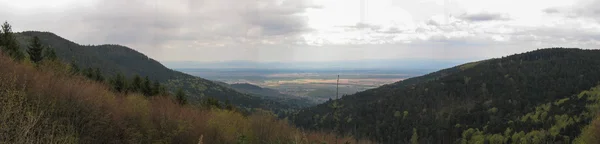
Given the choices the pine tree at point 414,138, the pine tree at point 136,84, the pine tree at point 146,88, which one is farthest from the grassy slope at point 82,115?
the pine tree at point 414,138

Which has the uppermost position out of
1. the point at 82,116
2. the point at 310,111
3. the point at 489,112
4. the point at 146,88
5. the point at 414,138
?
the point at 82,116

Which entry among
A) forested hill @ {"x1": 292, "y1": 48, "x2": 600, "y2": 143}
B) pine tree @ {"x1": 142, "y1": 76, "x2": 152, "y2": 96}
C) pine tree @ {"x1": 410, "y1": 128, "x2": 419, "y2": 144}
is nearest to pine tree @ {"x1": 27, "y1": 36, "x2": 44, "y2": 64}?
pine tree @ {"x1": 142, "y1": 76, "x2": 152, "y2": 96}

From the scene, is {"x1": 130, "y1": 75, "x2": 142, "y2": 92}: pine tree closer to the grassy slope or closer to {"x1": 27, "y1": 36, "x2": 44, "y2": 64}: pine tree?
{"x1": 27, "y1": 36, "x2": 44, "y2": 64}: pine tree

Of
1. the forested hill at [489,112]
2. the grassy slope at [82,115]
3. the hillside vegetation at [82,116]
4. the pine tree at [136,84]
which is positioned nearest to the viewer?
the hillside vegetation at [82,116]

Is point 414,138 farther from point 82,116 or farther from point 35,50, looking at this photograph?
point 82,116

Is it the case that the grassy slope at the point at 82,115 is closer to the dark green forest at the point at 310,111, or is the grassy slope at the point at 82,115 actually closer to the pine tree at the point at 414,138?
the dark green forest at the point at 310,111

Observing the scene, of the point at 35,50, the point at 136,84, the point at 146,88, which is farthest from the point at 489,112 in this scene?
the point at 35,50

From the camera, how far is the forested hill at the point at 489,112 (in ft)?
412

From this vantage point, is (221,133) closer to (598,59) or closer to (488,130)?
(488,130)

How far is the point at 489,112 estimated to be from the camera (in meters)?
157

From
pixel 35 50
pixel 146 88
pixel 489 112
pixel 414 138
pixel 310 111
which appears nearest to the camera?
pixel 35 50

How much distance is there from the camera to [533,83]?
18088 centimetres

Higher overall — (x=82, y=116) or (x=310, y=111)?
(x=82, y=116)

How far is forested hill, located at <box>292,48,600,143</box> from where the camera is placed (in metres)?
126
